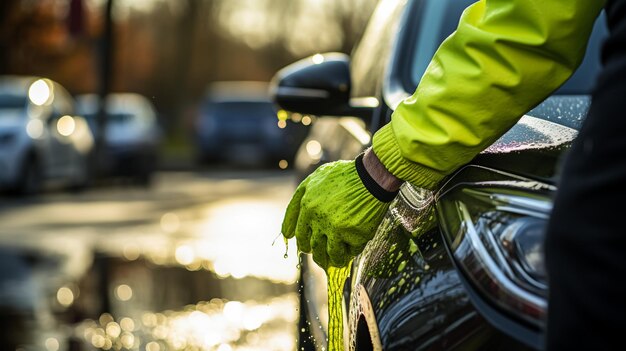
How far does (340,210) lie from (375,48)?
2.12 metres

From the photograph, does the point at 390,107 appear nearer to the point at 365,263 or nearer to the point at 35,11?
the point at 365,263

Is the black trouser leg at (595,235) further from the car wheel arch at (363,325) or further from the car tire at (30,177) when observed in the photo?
the car tire at (30,177)

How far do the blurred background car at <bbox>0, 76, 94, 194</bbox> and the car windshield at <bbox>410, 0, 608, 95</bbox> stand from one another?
12963 mm

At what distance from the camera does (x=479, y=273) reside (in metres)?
1.97

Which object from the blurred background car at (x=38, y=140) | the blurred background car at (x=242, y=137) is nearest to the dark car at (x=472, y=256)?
the blurred background car at (x=38, y=140)

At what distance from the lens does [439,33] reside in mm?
3707

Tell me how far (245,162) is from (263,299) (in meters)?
22.4

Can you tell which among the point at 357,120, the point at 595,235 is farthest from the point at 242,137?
the point at 595,235

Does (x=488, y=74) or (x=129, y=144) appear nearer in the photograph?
(x=488, y=74)

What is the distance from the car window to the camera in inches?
160

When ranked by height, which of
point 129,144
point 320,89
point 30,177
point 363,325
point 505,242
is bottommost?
point 129,144

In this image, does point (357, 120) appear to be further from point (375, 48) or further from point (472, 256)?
point (472, 256)

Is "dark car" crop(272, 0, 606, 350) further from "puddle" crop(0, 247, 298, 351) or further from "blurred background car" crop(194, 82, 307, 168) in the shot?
A: "blurred background car" crop(194, 82, 307, 168)

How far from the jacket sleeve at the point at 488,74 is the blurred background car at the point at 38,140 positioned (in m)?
14.6
